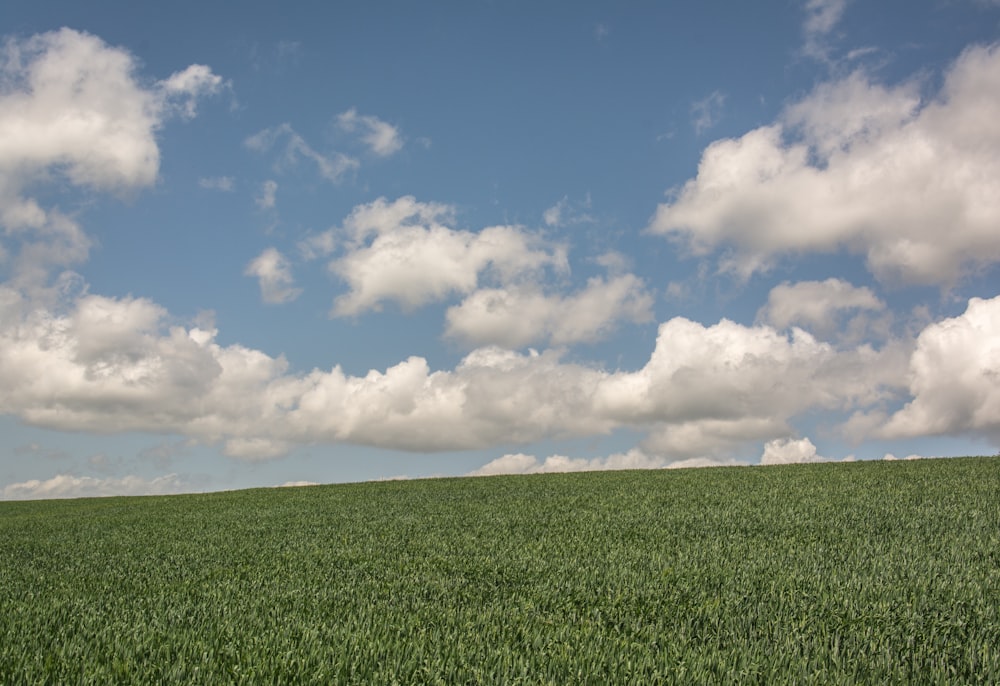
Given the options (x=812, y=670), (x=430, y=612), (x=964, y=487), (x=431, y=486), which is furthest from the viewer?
(x=431, y=486)

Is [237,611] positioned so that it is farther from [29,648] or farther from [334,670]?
[334,670]

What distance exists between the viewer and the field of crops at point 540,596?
19.5 ft

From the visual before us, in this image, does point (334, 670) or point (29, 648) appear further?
point (29, 648)

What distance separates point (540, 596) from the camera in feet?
28.0

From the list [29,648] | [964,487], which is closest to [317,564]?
[29,648]

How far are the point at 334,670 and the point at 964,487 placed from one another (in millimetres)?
19443

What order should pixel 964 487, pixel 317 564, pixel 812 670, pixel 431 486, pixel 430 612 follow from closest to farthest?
pixel 812 670 < pixel 430 612 < pixel 317 564 < pixel 964 487 < pixel 431 486

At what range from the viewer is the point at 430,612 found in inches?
307

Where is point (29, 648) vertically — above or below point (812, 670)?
Answer: above

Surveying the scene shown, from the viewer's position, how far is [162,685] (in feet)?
17.5

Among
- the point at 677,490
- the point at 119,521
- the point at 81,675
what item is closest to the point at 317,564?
the point at 81,675

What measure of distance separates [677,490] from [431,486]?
11507mm

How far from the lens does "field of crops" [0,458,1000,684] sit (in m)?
5.95

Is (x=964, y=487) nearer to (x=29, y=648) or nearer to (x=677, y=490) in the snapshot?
(x=677, y=490)
